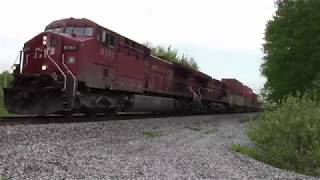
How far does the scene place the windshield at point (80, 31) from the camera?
61.4 ft

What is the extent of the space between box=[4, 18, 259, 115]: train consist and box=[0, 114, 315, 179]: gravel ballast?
267cm

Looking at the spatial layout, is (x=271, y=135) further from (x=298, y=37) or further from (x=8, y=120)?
(x=298, y=37)

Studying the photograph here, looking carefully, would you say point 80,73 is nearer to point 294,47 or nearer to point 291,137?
point 291,137

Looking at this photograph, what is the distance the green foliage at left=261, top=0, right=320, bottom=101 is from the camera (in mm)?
33188

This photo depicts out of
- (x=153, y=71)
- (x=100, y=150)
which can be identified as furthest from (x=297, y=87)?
(x=100, y=150)

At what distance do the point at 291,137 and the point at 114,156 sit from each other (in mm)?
6283

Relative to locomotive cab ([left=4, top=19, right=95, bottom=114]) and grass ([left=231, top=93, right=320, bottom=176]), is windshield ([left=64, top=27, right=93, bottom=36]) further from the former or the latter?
grass ([left=231, top=93, right=320, bottom=176])

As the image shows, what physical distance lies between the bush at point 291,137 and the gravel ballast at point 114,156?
1.10 m

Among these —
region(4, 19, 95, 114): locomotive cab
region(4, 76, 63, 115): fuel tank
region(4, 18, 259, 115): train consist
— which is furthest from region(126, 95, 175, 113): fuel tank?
region(4, 76, 63, 115): fuel tank

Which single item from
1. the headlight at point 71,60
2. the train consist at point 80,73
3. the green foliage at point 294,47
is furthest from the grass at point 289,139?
the green foliage at point 294,47

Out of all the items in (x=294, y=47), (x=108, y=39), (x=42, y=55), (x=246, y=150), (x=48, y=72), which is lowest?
(x=246, y=150)

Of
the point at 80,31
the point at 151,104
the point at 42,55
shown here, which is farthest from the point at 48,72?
the point at 151,104

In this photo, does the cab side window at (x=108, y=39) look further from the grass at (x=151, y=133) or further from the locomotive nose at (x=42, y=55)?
the grass at (x=151, y=133)

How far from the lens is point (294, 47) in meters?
34.0
